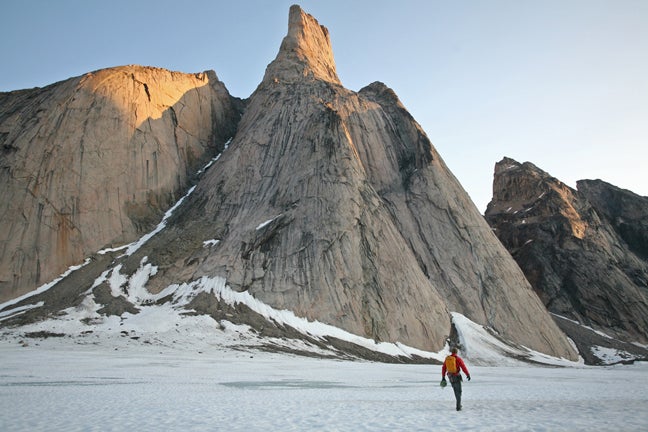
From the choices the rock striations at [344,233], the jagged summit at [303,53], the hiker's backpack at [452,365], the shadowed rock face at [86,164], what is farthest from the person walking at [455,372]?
the jagged summit at [303,53]

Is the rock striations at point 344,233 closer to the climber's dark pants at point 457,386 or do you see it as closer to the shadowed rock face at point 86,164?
the shadowed rock face at point 86,164

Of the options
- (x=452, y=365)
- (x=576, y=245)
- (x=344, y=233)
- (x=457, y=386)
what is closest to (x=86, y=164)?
(x=344, y=233)

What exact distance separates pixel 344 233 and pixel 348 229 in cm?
70

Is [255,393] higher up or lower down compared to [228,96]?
lower down

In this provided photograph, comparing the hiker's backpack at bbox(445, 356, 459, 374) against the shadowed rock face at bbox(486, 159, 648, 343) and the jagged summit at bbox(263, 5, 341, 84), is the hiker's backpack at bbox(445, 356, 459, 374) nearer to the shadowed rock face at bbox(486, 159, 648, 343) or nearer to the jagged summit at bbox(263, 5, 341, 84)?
the jagged summit at bbox(263, 5, 341, 84)

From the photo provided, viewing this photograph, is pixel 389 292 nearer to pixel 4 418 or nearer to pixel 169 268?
pixel 169 268

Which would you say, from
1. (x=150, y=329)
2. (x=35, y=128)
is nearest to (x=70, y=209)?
(x=35, y=128)

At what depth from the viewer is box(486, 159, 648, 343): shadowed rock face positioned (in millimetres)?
68188

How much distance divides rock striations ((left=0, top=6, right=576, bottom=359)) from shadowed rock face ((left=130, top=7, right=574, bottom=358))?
138 millimetres

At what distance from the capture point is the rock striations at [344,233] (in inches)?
1759

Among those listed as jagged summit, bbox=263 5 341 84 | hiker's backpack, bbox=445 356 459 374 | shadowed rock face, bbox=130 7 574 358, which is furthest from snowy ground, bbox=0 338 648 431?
jagged summit, bbox=263 5 341 84

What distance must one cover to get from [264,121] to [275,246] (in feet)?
70.3

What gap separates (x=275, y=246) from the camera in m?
48.0

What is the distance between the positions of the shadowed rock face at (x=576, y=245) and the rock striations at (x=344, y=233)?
18.4 meters
